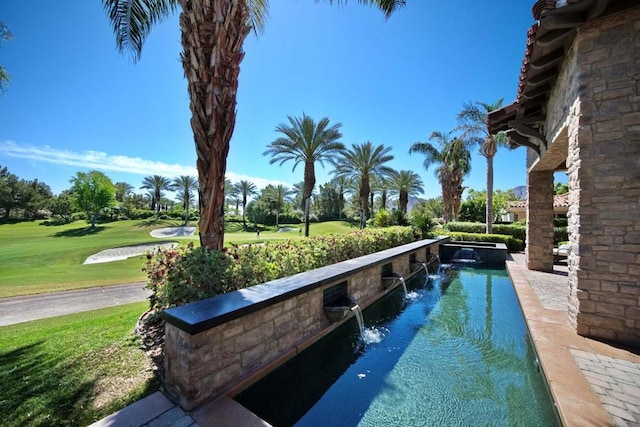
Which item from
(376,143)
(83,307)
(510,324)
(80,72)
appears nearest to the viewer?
(510,324)

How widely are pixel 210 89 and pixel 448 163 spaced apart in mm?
23529

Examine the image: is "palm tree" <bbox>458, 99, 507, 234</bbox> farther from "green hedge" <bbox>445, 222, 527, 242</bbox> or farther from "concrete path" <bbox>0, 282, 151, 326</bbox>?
"concrete path" <bbox>0, 282, 151, 326</bbox>

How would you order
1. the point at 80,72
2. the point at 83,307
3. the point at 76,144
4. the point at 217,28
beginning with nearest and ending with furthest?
the point at 217,28, the point at 83,307, the point at 80,72, the point at 76,144

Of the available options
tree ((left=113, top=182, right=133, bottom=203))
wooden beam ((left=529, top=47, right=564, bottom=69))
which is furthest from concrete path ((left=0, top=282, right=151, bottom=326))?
tree ((left=113, top=182, right=133, bottom=203))

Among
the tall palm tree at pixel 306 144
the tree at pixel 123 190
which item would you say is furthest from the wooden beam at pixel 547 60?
the tree at pixel 123 190

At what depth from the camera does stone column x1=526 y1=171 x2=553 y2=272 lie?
8.02m

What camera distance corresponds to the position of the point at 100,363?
2975 mm

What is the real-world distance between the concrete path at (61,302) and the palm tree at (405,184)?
28108 mm

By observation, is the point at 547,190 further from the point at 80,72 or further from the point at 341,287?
the point at 80,72

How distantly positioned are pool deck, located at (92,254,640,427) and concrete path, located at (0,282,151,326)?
6097 millimetres

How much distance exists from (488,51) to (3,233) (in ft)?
153

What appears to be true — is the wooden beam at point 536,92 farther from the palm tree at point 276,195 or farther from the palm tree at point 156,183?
the palm tree at point 156,183

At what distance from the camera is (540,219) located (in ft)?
Answer: 26.7

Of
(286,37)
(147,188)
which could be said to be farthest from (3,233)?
(286,37)
